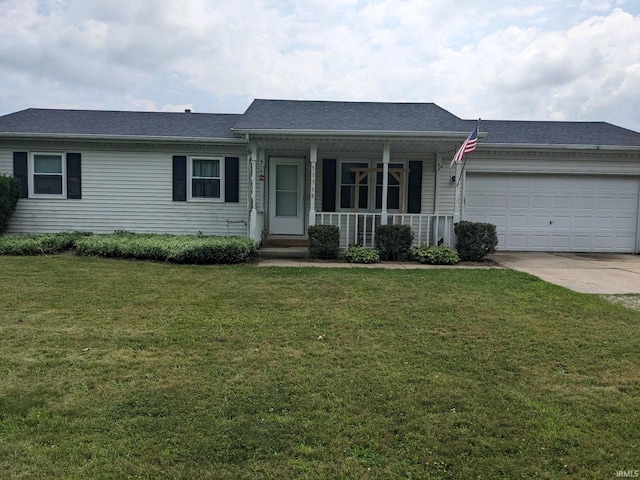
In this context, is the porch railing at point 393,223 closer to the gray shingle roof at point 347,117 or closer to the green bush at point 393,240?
the green bush at point 393,240

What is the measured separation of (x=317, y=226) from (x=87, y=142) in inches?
255

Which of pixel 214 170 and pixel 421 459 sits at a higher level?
pixel 214 170

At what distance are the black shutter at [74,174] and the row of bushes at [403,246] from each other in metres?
6.39

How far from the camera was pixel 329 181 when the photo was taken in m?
11.0

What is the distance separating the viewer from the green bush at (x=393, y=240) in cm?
918

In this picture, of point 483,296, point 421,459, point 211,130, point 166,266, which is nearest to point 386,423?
point 421,459

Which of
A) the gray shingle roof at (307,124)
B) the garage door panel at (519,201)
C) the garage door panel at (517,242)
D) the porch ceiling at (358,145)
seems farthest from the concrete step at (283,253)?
the garage door panel at (519,201)

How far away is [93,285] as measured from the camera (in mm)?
6238

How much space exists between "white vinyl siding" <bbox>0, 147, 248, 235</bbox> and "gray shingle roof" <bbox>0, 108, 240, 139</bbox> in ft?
1.81

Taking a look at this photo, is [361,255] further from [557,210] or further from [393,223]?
[557,210]

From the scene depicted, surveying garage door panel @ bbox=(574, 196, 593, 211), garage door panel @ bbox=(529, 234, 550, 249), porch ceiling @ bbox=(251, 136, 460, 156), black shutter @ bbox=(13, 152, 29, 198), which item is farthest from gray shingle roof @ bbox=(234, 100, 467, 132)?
black shutter @ bbox=(13, 152, 29, 198)

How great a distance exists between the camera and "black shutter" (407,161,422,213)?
10945mm

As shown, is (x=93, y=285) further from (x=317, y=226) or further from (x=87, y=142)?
(x=87, y=142)

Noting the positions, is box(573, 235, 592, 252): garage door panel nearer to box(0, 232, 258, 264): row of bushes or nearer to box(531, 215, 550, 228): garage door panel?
box(531, 215, 550, 228): garage door panel
